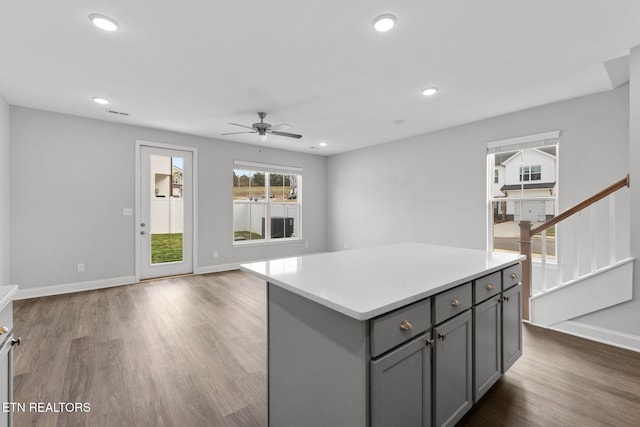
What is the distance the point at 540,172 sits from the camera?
3.96m

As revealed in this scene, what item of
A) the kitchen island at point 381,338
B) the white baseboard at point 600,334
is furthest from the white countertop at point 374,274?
the white baseboard at point 600,334

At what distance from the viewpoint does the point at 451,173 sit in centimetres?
487

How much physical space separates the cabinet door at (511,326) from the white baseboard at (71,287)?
517 cm

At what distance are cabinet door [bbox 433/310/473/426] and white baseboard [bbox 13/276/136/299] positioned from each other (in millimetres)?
4958

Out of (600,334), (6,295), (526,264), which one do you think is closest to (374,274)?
(6,295)

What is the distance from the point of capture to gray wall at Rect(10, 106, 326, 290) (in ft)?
12.9

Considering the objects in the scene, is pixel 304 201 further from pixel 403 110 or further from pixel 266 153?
pixel 403 110

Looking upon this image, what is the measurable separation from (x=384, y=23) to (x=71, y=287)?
533 centimetres

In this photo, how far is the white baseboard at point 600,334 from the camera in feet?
8.25

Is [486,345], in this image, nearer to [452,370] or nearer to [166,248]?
[452,370]

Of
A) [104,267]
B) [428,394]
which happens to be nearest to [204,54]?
[428,394]

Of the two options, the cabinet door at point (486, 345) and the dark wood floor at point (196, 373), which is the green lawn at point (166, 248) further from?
the cabinet door at point (486, 345)

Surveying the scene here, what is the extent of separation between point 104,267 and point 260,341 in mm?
3368

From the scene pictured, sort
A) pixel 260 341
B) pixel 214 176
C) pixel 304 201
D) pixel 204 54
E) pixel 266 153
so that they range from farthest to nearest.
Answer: pixel 304 201 < pixel 266 153 < pixel 214 176 < pixel 260 341 < pixel 204 54
